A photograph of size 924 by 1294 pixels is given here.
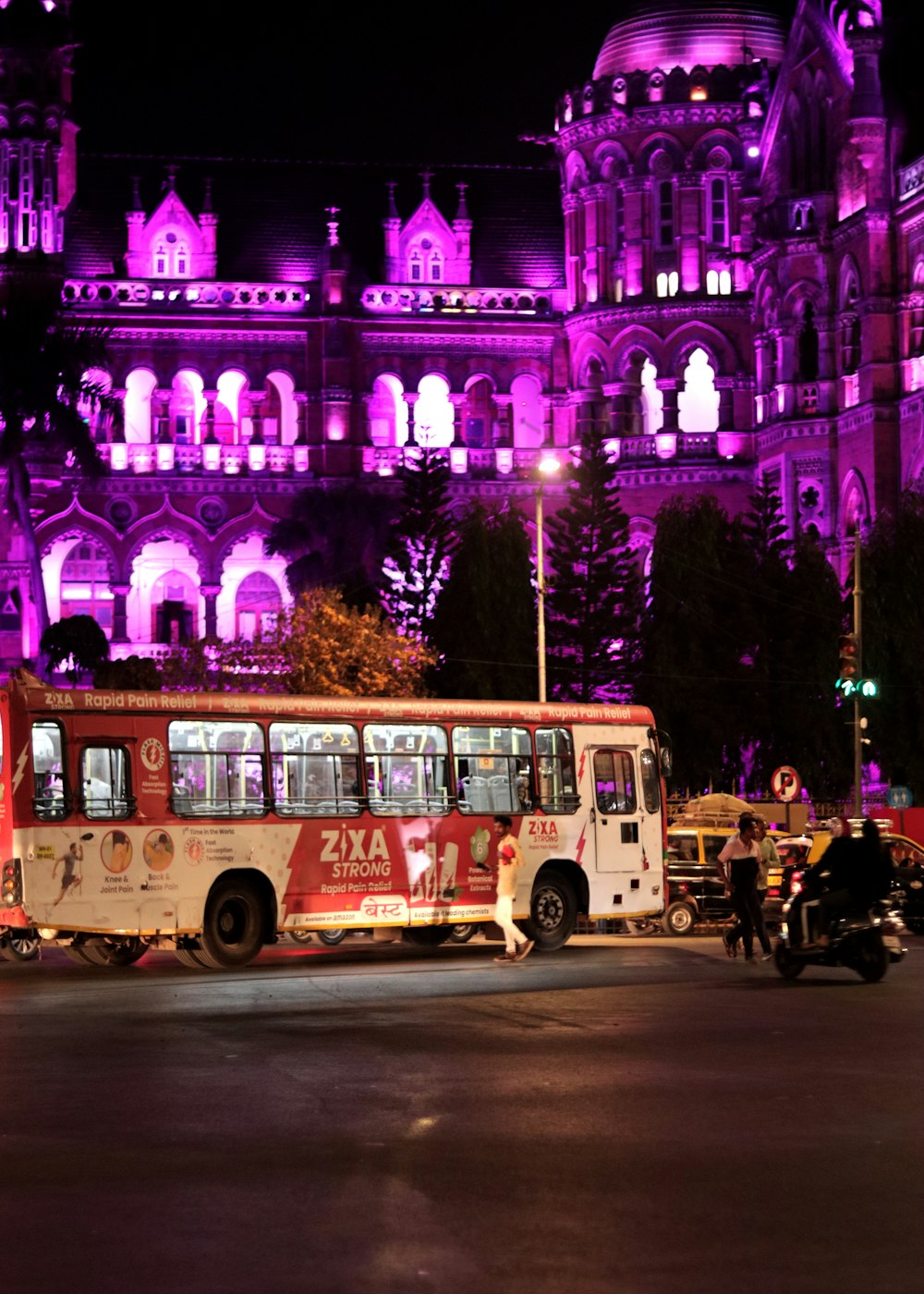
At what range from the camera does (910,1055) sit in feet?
47.8

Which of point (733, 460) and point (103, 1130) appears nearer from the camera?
point (103, 1130)

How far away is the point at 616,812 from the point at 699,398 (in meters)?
48.6

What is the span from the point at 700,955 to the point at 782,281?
44916 millimetres

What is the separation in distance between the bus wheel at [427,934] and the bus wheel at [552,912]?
1195 mm

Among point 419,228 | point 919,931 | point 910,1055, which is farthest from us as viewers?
point 419,228

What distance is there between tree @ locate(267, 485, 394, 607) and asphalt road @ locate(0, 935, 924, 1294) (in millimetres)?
50240

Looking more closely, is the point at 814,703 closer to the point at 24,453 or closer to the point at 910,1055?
the point at 24,453

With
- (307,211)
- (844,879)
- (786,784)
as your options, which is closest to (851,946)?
(844,879)

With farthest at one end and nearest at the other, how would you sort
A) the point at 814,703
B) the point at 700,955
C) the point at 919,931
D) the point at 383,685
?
the point at 814,703 < the point at 383,685 < the point at 919,931 < the point at 700,955

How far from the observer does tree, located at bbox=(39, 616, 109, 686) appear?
64125 mm

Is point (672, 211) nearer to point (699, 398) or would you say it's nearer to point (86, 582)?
point (699, 398)

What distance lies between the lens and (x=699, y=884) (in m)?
31.0

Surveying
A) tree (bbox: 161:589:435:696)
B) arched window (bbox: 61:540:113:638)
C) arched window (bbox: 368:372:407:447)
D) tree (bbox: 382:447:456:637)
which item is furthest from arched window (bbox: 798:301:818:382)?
arched window (bbox: 61:540:113:638)

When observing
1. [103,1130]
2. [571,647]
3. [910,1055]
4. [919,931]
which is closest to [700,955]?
[919,931]
